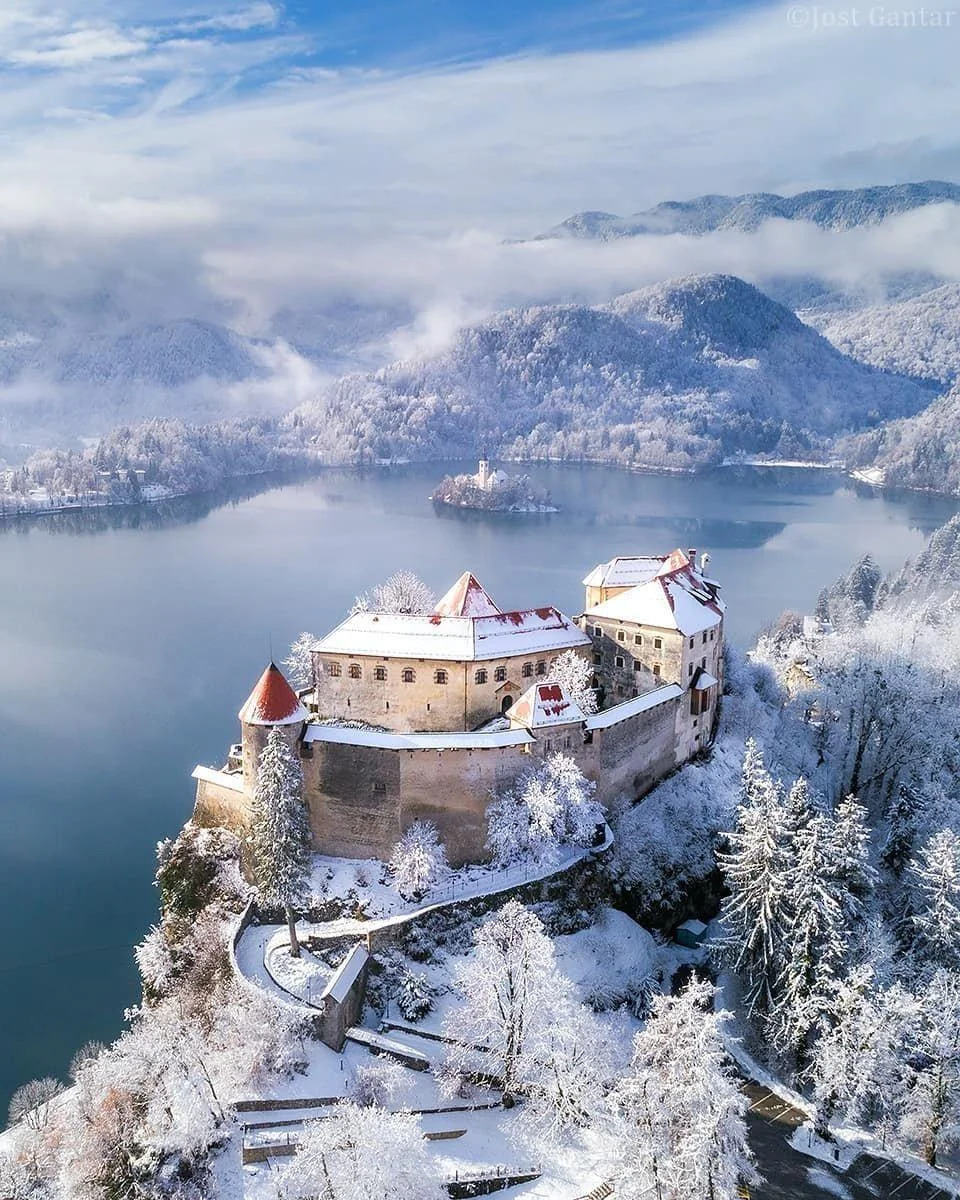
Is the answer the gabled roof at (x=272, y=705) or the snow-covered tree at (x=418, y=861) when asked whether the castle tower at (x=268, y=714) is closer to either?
the gabled roof at (x=272, y=705)

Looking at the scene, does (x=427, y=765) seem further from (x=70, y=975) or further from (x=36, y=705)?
(x=36, y=705)

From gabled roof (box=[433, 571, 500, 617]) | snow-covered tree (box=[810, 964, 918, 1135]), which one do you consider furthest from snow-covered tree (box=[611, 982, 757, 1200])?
gabled roof (box=[433, 571, 500, 617])

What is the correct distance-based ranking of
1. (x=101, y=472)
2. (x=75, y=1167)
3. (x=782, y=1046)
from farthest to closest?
(x=101, y=472) < (x=782, y=1046) < (x=75, y=1167)

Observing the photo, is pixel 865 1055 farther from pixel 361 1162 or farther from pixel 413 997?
pixel 361 1162

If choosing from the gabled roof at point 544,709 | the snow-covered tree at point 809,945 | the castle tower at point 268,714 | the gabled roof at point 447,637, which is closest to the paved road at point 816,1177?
the snow-covered tree at point 809,945

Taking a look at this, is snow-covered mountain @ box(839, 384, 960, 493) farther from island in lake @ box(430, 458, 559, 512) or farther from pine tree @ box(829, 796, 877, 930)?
pine tree @ box(829, 796, 877, 930)

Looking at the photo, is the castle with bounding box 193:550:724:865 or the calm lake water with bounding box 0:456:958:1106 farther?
the calm lake water with bounding box 0:456:958:1106

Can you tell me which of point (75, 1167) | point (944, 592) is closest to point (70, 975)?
point (75, 1167)
